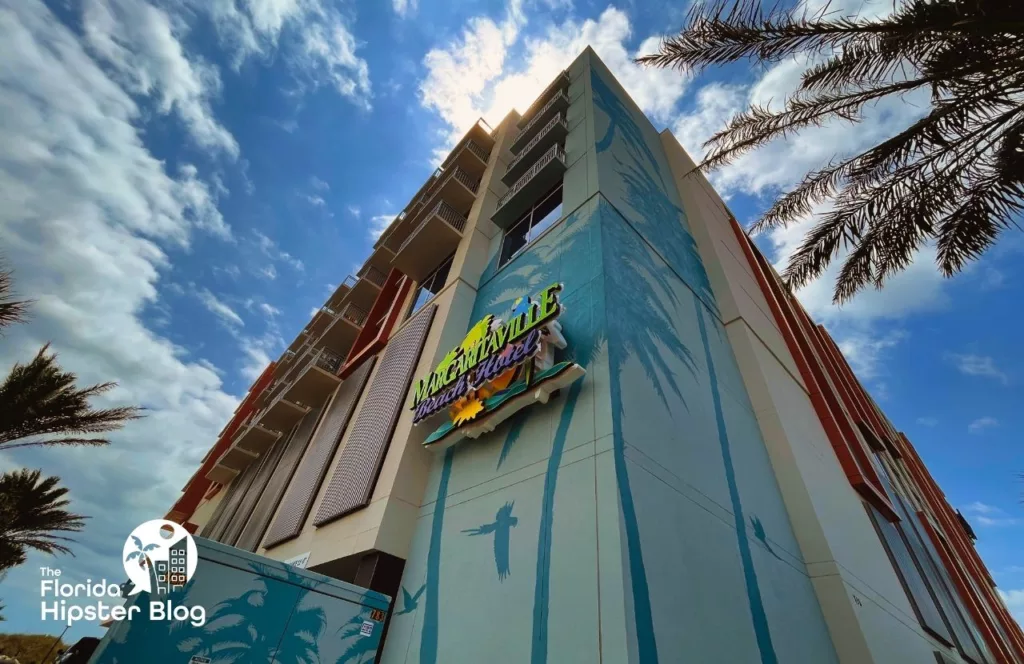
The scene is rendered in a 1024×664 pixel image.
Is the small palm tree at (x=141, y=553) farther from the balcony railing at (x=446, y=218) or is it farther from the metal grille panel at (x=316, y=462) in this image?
the balcony railing at (x=446, y=218)

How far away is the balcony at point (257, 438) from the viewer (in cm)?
2305

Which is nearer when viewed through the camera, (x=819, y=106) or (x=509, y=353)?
(x=819, y=106)

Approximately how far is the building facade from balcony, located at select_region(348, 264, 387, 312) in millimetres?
6074

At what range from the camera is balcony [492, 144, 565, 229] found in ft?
48.0

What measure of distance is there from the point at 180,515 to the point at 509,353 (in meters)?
34.8

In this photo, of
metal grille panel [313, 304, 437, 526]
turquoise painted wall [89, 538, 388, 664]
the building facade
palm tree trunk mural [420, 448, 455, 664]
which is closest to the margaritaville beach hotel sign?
the building facade

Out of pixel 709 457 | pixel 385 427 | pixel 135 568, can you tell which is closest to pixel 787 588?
pixel 709 457

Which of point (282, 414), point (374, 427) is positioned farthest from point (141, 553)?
point (282, 414)

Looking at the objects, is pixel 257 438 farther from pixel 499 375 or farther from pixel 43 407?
pixel 499 375

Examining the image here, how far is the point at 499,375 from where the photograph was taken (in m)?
8.80

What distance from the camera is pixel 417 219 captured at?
20.5 meters

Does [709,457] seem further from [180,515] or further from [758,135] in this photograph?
[180,515]

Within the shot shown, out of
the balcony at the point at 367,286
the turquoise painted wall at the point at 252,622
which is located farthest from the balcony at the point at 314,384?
the turquoise painted wall at the point at 252,622

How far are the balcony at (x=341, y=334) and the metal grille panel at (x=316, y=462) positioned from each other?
18.0 feet
